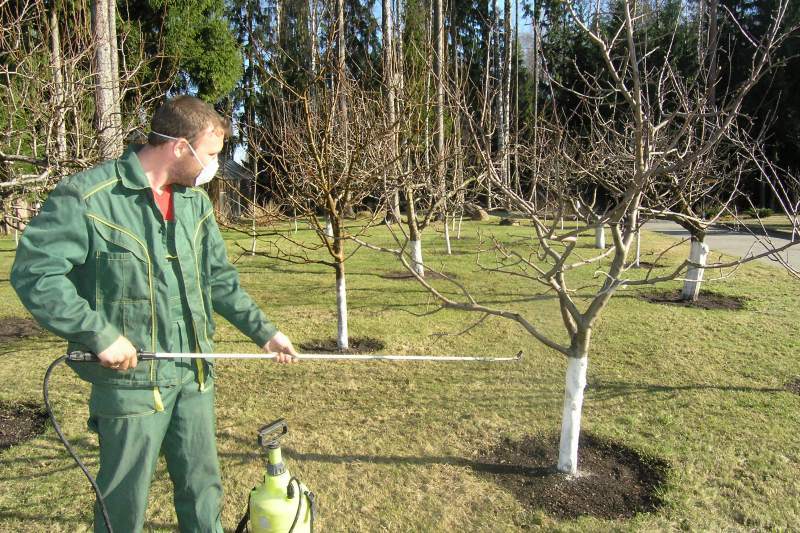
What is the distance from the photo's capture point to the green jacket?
1904mm

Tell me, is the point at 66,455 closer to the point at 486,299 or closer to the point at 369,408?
the point at 369,408

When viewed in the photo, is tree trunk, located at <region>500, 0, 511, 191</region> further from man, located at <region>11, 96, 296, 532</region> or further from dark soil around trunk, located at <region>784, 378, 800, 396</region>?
dark soil around trunk, located at <region>784, 378, 800, 396</region>

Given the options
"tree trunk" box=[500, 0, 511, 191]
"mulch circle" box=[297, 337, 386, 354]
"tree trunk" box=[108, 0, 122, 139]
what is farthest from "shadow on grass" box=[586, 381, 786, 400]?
"tree trunk" box=[108, 0, 122, 139]

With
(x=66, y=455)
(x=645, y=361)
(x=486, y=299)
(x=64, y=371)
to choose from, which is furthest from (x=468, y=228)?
(x=66, y=455)

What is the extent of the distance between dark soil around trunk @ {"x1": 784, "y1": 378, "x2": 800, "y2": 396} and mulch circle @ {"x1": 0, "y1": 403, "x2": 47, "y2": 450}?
5.96m

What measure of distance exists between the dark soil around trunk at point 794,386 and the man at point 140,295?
487 cm

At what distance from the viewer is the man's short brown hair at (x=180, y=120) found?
2.21m

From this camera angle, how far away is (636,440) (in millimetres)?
4031

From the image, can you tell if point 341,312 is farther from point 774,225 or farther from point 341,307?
point 774,225

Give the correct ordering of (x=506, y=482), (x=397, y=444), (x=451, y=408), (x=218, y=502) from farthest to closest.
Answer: (x=451, y=408) → (x=397, y=444) → (x=506, y=482) → (x=218, y=502)

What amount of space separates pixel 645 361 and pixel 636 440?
6.69 feet

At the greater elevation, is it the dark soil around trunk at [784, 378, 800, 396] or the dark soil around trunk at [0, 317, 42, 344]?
the dark soil around trunk at [0, 317, 42, 344]

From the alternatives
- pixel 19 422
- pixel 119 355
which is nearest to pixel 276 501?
pixel 119 355

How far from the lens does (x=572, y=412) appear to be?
135 inches
